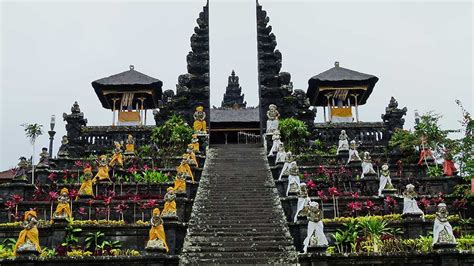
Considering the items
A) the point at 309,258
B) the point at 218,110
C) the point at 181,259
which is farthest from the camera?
the point at 218,110

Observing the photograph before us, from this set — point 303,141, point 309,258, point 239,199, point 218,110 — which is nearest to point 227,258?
point 309,258

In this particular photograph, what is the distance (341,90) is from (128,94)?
11985mm

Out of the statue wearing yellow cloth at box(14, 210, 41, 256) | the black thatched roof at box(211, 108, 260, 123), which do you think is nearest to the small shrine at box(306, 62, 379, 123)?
the black thatched roof at box(211, 108, 260, 123)

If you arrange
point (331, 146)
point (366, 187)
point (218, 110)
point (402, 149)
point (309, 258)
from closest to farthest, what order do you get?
point (309, 258) < point (366, 187) < point (402, 149) < point (331, 146) < point (218, 110)

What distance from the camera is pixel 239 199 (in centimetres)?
1698

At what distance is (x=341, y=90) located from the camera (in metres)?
32.3

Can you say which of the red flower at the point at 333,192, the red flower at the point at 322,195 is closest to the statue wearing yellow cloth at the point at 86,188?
the red flower at the point at 322,195

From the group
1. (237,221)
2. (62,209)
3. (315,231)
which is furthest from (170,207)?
(315,231)

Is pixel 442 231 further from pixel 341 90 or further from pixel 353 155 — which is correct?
pixel 341 90

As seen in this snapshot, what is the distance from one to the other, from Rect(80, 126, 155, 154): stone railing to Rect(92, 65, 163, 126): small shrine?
5.27m

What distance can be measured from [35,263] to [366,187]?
33.3 feet

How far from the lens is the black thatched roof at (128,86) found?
31.6m

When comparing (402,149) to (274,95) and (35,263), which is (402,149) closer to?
(274,95)

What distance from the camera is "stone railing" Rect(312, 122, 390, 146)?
26656mm
